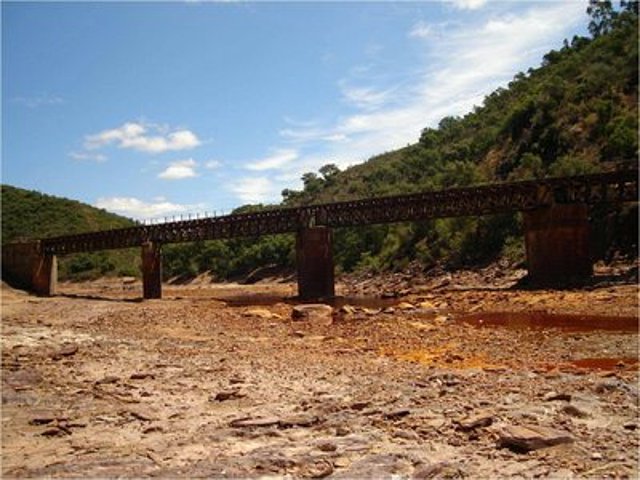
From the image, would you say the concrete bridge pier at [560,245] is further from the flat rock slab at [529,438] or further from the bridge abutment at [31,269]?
the bridge abutment at [31,269]

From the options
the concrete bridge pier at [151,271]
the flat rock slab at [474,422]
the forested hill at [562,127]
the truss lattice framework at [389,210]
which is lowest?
the flat rock slab at [474,422]

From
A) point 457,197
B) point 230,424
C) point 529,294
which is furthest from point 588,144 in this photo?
point 230,424

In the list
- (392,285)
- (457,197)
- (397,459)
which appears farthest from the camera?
(392,285)

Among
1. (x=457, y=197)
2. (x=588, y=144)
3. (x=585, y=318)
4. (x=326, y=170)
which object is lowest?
(x=585, y=318)

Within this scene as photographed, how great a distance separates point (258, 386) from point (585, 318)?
16.3 meters

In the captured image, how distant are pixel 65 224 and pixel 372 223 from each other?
106 metres

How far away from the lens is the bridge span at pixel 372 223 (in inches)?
1374

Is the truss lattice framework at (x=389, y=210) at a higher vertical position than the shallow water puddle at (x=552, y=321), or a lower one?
higher

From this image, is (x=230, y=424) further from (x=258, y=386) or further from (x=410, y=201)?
(x=410, y=201)

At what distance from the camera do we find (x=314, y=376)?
13.4 meters

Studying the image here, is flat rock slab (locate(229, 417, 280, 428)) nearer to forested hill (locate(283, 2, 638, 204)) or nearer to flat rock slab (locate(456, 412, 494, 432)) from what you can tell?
flat rock slab (locate(456, 412, 494, 432))

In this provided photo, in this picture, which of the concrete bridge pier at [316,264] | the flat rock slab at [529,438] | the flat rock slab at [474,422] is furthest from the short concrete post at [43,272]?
the flat rock slab at [529,438]

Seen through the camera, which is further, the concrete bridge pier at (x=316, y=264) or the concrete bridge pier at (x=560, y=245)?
the concrete bridge pier at (x=316, y=264)

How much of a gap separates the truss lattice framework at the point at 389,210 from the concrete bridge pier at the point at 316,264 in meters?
1.76
